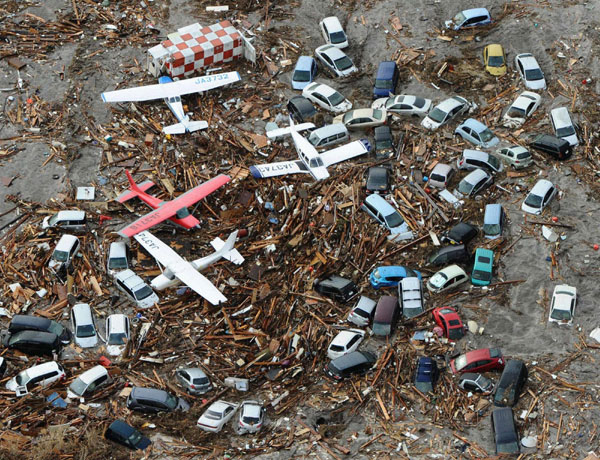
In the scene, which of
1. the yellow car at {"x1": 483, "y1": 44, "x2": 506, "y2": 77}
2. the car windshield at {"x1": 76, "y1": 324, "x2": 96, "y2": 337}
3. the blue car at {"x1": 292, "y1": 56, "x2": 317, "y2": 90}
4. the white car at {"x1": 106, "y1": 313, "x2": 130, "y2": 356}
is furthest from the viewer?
the blue car at {"x1": 292, "y1": 56, "x2": 317, "y2": 90}

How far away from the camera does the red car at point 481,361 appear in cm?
2245

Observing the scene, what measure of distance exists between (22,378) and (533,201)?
1751 cm

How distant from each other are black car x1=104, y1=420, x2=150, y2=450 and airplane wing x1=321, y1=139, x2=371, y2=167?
39.7 feet

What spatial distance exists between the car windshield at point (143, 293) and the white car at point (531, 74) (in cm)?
1672

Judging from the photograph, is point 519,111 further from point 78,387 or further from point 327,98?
point 78,387

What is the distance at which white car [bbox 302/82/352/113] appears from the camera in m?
30.5

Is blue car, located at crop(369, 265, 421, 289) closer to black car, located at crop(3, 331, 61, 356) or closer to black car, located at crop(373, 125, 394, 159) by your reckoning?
black car, located at crop(373, 125, 394, 159)

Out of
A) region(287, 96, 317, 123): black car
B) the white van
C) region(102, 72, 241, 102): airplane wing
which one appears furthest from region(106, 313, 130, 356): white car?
the white van

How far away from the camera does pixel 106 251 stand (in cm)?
2641

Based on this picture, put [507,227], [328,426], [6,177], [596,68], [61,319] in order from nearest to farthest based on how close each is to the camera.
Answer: [328,426] < [61,319] < [507,227] < [6,177] < [596,68]

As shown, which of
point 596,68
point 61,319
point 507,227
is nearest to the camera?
point 61,319

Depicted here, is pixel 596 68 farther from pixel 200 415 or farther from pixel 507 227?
pixel 200 415

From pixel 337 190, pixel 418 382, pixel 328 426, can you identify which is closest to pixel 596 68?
pixel 337 190

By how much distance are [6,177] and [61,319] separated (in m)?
7.08
